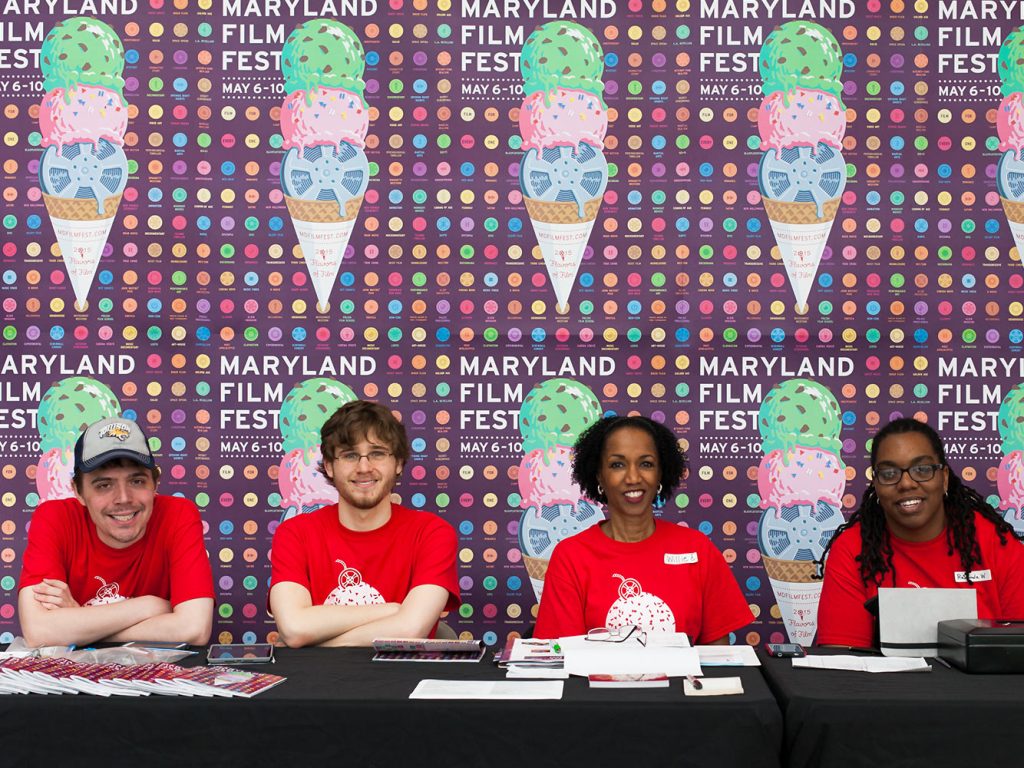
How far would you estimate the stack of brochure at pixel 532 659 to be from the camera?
185 centimetres

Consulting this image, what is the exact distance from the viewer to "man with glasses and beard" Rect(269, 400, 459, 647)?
2.58m

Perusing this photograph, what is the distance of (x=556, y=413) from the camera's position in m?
3.27

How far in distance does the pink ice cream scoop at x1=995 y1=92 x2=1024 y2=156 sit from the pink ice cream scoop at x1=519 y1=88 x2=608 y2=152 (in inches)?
52.0

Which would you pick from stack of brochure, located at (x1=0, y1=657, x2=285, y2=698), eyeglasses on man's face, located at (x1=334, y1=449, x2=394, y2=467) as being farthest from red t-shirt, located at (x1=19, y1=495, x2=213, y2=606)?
stack of brochure, located at (x1=0, y1=657, x2=285, y2=698)

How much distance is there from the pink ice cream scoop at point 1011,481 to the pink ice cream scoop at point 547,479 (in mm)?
1395

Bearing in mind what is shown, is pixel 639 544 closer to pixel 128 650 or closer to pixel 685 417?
pixel 685 417

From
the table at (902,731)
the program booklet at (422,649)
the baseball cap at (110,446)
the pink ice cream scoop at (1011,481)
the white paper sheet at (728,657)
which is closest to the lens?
the table at (902,731)

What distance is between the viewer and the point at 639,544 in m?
2.61

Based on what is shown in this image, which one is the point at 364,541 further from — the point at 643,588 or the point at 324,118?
the point at 324,118

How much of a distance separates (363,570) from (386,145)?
4.80 feet

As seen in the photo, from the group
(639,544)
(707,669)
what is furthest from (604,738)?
(639,544)

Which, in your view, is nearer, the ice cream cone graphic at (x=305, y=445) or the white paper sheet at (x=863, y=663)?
the white paper sheet at (x=863, y=663)

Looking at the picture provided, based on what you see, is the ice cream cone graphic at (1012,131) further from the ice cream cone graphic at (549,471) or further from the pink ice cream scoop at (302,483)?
the pink ice cream scoop at (302,483)

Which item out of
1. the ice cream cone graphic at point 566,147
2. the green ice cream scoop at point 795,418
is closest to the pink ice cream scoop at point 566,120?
the ice cream cone graphic at point 566,147
